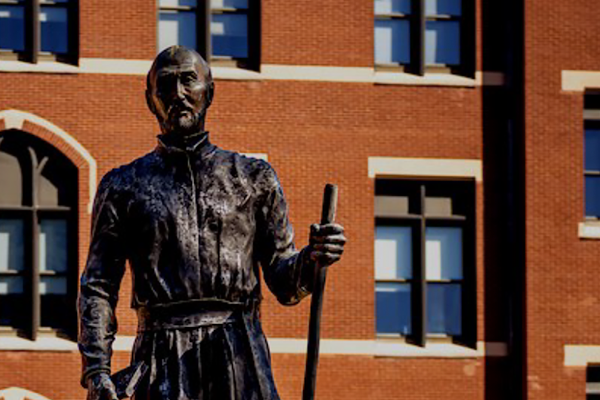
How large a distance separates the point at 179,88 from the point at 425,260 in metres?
21.2

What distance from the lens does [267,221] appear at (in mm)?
9883

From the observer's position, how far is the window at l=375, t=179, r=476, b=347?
3066cm

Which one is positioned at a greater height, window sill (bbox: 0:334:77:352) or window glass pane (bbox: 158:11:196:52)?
window glass pane (bbox: 158:11:196:52)

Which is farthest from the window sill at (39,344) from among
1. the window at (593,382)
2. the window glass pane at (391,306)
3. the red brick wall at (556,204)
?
the window at (593,382)

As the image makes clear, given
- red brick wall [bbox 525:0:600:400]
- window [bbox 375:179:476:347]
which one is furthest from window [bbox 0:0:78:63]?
red brick wall [bbox 525:0:600:400]

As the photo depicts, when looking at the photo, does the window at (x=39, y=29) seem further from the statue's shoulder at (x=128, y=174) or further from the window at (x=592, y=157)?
the statue's shoulder at (x=128, y=174)

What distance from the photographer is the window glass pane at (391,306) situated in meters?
30.8

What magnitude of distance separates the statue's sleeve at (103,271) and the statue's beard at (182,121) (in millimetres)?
370

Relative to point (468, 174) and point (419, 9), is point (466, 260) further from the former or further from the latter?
point (419, 9)

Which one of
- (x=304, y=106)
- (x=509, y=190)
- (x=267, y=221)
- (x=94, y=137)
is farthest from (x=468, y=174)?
(x=267, y=221)

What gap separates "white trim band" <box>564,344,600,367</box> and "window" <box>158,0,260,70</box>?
19.8ft

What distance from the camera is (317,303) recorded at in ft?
31.0

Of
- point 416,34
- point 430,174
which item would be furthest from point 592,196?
point 416,34

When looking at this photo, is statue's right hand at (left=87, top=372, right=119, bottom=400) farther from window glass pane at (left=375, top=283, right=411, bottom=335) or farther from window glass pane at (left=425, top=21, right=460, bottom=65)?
window glass pane at (left=425, top=21, right=460, bottom=65)
